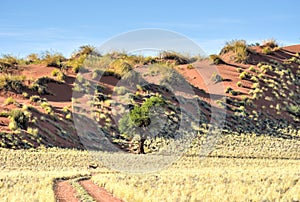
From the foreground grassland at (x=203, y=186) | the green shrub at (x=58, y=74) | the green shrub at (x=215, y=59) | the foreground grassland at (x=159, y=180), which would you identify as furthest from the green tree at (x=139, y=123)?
the green shrub at (x=215, y=59)

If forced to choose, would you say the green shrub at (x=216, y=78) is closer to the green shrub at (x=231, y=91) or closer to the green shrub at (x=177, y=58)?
the green shrub at (x=231, y=91)

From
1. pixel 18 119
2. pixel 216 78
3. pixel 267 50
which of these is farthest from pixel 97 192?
pixel 267 50

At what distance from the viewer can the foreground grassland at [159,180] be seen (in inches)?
639

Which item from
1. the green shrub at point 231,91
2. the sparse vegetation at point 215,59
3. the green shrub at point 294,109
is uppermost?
the sparse vegetation at point 215,59

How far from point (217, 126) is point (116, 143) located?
12.8m

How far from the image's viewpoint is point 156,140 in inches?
1729

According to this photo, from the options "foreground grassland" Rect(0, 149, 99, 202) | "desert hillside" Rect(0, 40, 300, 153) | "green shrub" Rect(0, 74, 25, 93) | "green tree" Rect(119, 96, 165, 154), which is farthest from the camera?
"green shrub" Rect(0, 74, 25, 93)

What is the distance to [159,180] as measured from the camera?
21.2 meters

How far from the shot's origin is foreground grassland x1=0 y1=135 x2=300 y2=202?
16.2m

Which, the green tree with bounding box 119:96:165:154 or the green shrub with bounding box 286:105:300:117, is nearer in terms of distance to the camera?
the green tree with bounding box 119:96:165:154

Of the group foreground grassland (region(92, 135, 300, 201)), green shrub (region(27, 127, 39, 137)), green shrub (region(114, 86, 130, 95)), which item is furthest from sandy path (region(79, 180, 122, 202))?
green shrub (region(114, 86, 130, 95))

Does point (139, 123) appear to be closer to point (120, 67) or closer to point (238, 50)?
point (120, 67)

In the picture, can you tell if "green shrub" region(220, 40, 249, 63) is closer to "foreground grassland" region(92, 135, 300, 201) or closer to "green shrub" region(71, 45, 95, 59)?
"green shrub" region(71, 45, 95, 59)

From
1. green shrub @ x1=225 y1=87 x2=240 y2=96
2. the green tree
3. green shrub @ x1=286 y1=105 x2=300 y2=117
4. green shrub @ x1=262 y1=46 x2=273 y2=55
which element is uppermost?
green shrub @ x1=262 y1=46 x2=273 y2=55
